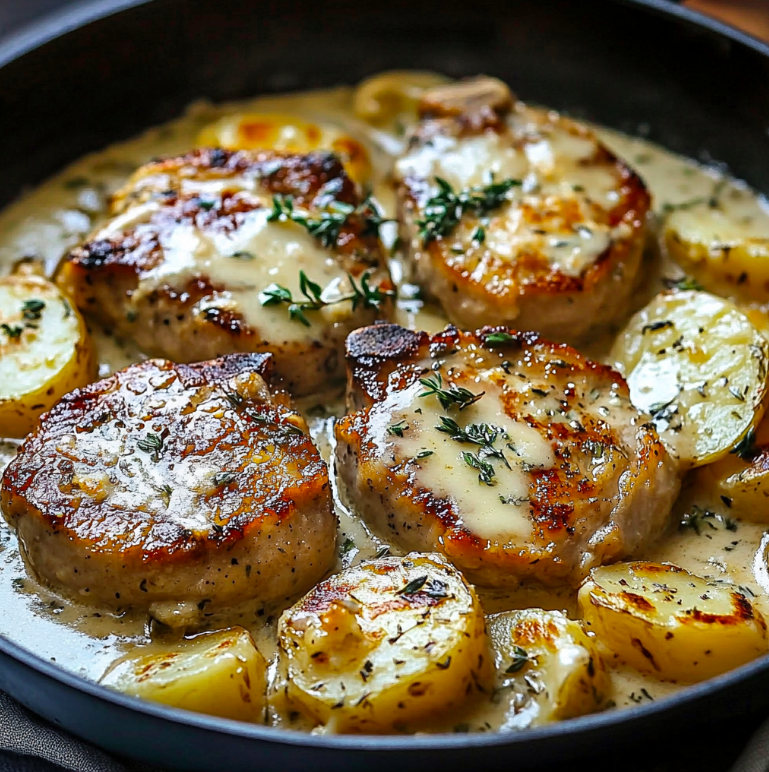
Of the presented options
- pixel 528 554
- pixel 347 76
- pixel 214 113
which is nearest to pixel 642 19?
pixel 347 76

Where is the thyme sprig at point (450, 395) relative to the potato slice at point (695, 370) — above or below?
above

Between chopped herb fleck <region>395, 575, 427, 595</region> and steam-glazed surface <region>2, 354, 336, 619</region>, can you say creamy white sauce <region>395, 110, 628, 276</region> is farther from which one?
chopped herb fleck <region>395, 575, 427, 595</region>

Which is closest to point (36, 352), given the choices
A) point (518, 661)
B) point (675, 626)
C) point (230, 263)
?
point (230, 263)

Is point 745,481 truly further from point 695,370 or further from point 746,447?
point 695,370

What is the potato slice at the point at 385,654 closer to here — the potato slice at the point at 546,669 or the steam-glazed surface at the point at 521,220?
the potato slice at the point at 546,669

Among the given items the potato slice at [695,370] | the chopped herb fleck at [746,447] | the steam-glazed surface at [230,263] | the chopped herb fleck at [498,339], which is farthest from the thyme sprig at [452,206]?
the chopped herb fleck at [746,447]

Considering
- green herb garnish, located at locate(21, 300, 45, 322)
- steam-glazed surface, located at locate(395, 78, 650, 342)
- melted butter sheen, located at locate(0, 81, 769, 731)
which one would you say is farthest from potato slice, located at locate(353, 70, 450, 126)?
green herb garnish, located at locate(21, 300, 45, 322)

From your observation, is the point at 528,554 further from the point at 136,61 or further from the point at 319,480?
the point at 136,61
